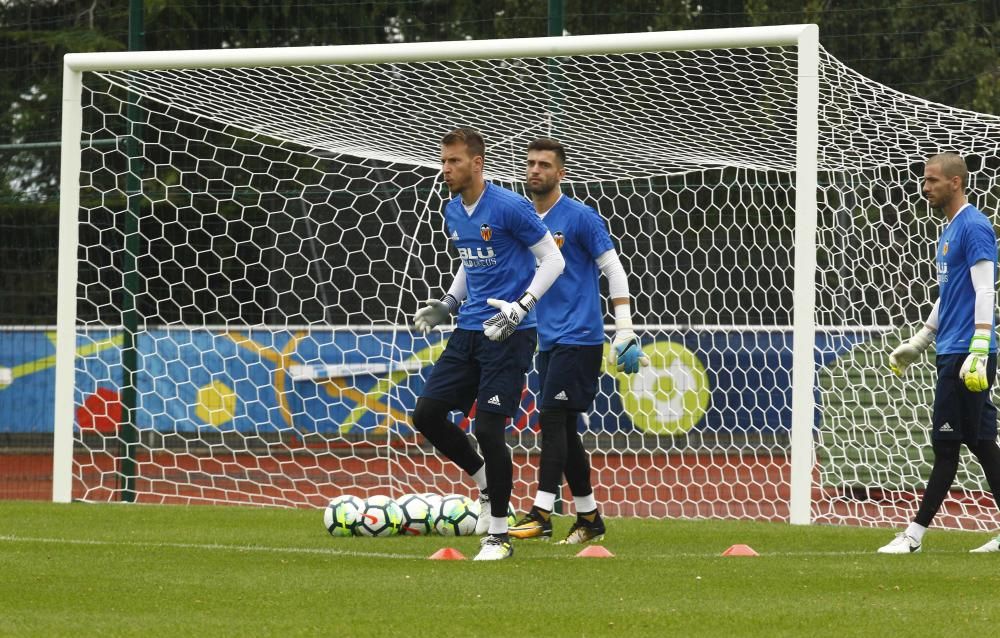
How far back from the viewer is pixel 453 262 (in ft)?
38.7

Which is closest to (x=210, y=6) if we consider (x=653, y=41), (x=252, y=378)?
(x=252, y=378)

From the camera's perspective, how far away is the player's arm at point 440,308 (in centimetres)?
749

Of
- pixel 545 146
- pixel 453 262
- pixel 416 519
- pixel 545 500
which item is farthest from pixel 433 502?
pixel 453 262

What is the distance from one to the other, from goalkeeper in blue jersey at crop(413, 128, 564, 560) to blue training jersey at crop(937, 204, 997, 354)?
6.10 ft

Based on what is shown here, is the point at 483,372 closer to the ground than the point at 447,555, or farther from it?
farther from it

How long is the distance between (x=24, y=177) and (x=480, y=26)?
455 centimetres

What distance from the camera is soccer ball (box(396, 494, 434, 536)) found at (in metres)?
7.91

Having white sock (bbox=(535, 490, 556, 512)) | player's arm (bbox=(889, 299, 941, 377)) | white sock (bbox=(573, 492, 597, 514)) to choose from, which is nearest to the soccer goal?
player's arm (bbox=(889, 299, 941, 377))

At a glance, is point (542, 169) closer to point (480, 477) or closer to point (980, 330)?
point (480, 477)

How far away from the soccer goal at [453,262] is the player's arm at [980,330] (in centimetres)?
185

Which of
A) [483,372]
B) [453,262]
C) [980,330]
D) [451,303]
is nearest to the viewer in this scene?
[980,330]

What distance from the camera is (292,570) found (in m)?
6.23

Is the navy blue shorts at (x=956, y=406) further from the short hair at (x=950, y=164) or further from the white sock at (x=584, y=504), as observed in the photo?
the white sock at (x=584, y=504)

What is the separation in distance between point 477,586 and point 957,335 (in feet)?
9.00
